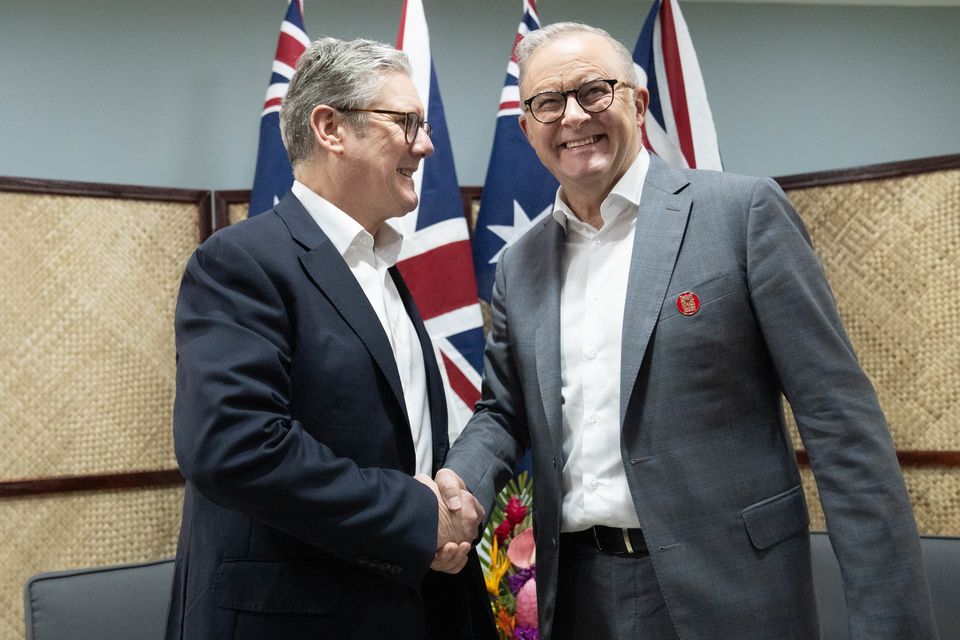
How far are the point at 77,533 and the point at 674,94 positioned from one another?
2.49 m

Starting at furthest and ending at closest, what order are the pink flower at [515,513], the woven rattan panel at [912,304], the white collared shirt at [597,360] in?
the woven rattan panel at [912,304]
the pink flower at [515,513]
the white collared shirt at [597,360]

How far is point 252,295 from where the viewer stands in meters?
1.47

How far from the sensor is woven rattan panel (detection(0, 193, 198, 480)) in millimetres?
2680

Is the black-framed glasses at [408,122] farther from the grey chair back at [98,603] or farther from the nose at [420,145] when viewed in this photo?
the grey chair back at [98,603]

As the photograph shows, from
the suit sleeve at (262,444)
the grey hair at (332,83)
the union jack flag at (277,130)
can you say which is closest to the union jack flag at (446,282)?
the union jack flag at (277,130)

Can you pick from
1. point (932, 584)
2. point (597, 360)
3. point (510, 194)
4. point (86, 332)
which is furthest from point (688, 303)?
point (86, 332)

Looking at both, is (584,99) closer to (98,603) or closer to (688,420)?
(688,420)

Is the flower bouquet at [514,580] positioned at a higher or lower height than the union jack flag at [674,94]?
lower

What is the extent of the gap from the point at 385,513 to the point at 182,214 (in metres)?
1.87

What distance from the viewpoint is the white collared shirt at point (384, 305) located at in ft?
5.50

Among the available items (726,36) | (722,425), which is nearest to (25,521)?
(722,425)

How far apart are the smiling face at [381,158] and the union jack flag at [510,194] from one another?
1.29m

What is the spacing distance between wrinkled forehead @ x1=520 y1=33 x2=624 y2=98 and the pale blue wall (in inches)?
67.3

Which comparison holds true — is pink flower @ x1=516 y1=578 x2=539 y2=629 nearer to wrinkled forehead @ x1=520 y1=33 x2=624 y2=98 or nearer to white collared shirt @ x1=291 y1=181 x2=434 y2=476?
white collared shirt @ x1=291 y1=181 x2=434 y2=476
